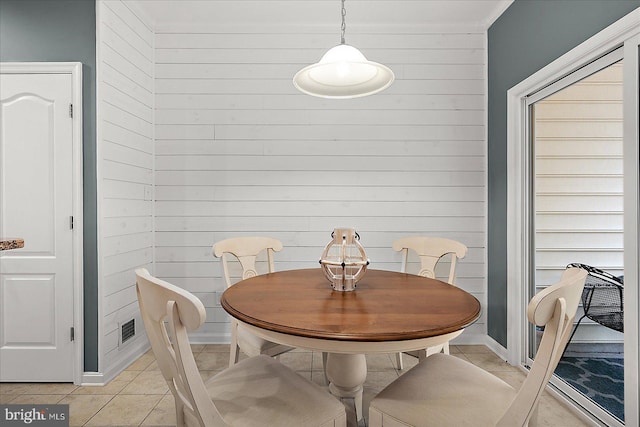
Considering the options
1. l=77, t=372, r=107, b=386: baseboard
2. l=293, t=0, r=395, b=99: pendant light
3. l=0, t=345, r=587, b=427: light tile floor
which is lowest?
l=0, t=345, r=587, b=427: light tile floor

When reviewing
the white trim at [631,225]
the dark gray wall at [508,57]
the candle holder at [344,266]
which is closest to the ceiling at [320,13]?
the dark gray wall at [508,57]

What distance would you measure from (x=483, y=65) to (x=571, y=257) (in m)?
1.78

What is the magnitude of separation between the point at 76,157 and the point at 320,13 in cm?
211

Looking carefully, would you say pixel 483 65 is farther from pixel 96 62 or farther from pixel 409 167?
pixel 96 62

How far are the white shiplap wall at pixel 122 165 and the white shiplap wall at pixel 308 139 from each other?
6.1 inches

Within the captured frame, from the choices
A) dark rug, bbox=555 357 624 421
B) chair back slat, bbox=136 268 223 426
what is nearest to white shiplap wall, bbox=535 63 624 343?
dark rug, bbox=555 357 624 421

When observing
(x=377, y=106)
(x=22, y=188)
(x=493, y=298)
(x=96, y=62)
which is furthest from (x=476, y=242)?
(x=22, y=188)

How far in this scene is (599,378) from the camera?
79.1 inches

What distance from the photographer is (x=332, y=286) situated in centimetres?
177

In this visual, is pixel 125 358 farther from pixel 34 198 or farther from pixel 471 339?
pixel 471 339

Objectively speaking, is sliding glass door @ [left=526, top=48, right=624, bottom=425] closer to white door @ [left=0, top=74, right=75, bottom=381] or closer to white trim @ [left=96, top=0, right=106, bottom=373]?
white trim @ [left=96, top=0, right=106, bottom=373]

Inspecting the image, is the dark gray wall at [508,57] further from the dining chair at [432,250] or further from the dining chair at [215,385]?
the dining chair at [215,385]

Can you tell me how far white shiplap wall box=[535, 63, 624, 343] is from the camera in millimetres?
1873

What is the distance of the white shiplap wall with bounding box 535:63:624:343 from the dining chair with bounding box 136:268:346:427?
166cm
